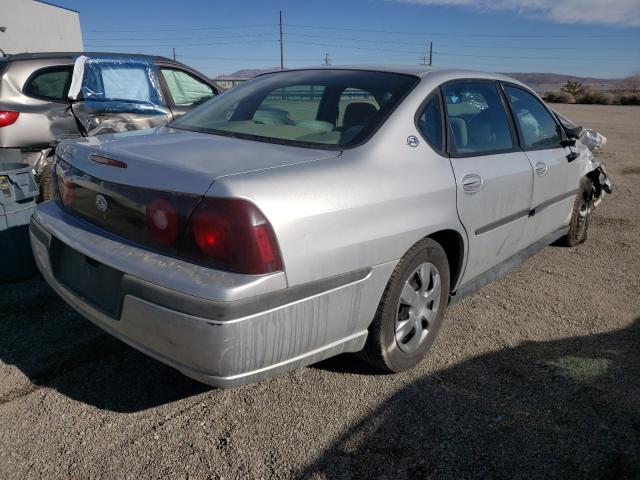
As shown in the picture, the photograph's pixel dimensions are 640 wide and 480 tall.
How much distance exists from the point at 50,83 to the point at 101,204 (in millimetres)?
3779

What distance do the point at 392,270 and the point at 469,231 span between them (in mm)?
705

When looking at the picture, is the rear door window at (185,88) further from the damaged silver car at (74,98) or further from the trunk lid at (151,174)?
the trunk lid at (151,174)

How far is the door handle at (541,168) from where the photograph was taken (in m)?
3.47

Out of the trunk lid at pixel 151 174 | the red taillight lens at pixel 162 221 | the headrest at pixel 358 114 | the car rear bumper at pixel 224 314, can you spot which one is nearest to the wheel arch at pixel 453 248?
the car rear bumper at pixel 224 314

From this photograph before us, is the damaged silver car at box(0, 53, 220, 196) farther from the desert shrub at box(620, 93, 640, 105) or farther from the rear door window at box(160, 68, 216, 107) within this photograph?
the desert shrub at box(620, 93, 640, 105)

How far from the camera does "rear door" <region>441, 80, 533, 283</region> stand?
2.77 metres

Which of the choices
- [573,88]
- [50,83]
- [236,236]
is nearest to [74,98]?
[50,83]

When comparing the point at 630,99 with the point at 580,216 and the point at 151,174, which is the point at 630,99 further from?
the point at 151,174

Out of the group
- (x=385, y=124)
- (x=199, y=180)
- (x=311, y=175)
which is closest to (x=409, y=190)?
(x=385, y=124)

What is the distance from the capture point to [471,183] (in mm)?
2754

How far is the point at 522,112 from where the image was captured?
3643mm

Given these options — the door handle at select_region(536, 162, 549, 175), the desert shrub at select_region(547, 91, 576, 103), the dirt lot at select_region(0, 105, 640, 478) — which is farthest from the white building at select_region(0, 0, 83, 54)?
the desert shrub at select_region(547, 91, 576, 103)

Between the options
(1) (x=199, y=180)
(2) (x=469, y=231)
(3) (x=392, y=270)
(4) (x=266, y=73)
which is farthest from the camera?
(4) (x=266, y=73)

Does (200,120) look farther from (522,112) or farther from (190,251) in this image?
(522,112)
